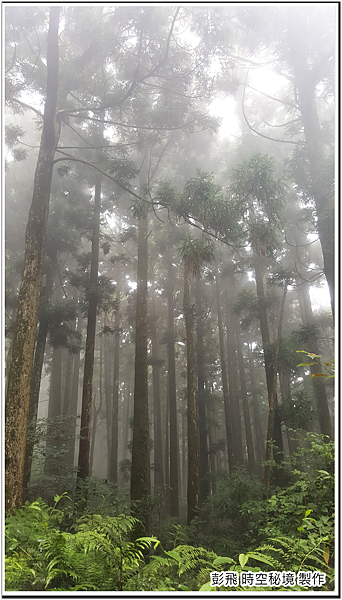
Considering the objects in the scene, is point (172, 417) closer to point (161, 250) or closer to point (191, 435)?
point (191, 435)

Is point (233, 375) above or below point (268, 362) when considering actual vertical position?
above

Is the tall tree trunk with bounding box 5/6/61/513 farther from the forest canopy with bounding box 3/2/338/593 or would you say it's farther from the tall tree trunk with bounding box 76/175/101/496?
the tall tree trunk with bounding box 76/175/101/496

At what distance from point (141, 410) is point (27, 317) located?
18.4ft

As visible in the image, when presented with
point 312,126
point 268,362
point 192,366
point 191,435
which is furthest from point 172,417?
point 312,126

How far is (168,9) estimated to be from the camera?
9.54 metres

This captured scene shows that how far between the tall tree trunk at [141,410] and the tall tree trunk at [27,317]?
2.82 m

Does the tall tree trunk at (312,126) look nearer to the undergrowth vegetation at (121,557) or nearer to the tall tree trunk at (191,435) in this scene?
the tall tree trunk at (191,435)

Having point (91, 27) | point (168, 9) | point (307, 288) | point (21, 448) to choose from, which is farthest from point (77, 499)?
point (307, 288)

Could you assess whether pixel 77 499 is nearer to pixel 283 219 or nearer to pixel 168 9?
pixel 283 219

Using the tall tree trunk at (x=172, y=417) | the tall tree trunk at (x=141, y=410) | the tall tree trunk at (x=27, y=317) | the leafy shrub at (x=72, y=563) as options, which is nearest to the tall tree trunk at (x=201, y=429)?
the tall tree trunk at (x=172, y=417)

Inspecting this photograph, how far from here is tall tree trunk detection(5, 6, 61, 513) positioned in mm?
5055

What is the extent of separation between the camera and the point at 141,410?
33.0 feet

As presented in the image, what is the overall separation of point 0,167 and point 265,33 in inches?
400

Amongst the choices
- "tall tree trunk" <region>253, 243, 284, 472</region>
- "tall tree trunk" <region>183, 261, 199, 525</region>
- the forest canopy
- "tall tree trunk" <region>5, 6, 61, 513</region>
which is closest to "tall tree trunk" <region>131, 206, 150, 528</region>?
the forest canopy
